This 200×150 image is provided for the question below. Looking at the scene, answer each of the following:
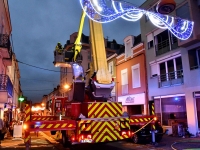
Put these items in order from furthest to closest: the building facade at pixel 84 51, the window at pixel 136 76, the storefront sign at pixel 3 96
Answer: the building facade at pixel 84 51 → the window at pixel 136 76 → the storefront sign at pixel 3 96

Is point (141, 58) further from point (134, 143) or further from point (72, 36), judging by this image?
point (72, 36)

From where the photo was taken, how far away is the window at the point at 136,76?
19.5 m

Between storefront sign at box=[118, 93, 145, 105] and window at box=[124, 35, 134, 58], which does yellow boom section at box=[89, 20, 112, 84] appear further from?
window at box=[124, 35, 134, 58]

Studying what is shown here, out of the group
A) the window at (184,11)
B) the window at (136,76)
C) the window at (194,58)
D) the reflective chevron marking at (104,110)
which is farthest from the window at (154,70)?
the reflective chevron marking at (104,110)

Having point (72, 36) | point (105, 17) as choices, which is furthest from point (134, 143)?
point (72, 36)

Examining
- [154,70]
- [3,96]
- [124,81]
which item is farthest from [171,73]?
[3,96]

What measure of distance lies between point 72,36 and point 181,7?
99.3 ft

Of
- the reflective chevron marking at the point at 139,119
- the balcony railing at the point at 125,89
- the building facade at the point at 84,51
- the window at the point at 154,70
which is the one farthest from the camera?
the building facade at the point at 84,51

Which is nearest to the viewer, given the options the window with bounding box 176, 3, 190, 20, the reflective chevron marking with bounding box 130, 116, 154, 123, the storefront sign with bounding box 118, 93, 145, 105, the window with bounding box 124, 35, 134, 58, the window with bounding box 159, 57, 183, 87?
the reflective chevron marking with bounding box 130, 116, 154, 123

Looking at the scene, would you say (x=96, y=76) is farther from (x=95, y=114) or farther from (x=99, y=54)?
(x=95, y=114)

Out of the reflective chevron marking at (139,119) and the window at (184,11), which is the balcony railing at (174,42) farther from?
the reflective chevron marking at (139,119)

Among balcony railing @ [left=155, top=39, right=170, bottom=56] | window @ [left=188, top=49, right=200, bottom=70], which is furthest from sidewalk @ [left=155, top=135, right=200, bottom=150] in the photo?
balcony railing @ [left=155, top=39, right=170, bottom=56]

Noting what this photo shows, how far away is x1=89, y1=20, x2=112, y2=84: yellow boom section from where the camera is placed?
29.0 feet

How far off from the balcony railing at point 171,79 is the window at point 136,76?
281 cm
